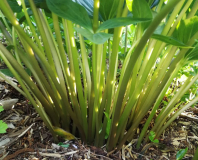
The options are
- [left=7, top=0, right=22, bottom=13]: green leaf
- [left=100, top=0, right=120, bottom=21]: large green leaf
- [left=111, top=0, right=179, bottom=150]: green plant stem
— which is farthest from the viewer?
[left=7, top=0, right=22, bottom=13]: green leaf

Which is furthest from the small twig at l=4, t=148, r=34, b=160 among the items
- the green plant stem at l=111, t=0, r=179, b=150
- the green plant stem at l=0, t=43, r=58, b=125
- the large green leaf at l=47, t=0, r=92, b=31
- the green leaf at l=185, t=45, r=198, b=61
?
the green leaf at l=185, t=45, r=198, b=61

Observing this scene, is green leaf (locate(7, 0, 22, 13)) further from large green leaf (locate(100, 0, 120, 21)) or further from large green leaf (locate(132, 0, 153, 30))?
large green leaf (locate(132, 0, 153, 30))

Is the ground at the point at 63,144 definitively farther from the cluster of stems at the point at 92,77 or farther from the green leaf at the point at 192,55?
the green leaf at the point at 192,55

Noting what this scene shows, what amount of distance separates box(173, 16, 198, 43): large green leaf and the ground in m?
0.40

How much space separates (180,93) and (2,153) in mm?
644

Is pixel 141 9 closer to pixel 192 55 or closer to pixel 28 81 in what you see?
pixel 192 55

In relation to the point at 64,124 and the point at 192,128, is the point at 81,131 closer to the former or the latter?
the point at 64,124

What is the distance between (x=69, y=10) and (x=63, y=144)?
47 cm

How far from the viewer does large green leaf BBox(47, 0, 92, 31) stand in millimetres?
428

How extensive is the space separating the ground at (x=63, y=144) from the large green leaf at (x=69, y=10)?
433 mm

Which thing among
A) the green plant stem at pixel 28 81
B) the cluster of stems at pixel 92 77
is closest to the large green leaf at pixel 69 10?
the cluster of stems at pixel 92 77

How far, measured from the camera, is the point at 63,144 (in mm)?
694

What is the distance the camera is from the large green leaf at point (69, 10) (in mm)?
428

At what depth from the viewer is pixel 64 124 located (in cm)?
73
